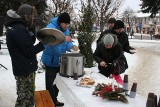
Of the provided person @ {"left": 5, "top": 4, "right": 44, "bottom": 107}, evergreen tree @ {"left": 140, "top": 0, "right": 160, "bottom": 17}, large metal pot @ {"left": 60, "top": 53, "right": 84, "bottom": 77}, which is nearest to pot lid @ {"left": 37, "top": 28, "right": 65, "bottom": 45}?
person @ {"left": 5, "top": 4, "right": 44, "bottom": 107}

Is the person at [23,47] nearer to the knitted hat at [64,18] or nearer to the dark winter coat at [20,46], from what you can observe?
the dark winter coat at [20,46]

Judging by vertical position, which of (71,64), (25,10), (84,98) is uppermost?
(25,10)

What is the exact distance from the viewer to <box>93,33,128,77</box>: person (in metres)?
4.34

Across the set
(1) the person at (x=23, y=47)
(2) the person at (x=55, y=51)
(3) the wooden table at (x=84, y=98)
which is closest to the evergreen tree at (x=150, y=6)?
(2) the person at (x=55, y=51)

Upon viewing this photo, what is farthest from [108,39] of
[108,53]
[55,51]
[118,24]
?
[118,24]

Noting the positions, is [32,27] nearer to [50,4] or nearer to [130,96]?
[130,96]

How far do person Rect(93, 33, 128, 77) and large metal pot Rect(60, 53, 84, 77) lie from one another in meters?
0.32

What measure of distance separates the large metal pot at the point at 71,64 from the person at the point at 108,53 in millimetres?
325

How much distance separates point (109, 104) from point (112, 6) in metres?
34.1

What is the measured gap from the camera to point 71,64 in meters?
4.40

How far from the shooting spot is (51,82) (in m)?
5.08

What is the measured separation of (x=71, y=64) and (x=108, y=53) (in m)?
0.64

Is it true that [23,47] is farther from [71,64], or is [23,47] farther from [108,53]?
[108,53]

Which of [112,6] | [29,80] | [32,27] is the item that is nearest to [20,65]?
[29,80]
